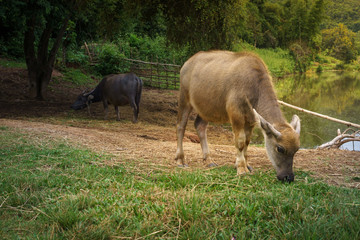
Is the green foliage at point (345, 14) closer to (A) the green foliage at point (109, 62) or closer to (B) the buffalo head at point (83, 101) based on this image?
(A) the green foliage at point (109, 62)

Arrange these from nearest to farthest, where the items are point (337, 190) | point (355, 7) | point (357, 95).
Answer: point (337, 190)
point (357, 95)
point (355, 7)

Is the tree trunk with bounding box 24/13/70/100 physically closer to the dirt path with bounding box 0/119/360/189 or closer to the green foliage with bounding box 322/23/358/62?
the dirt path with bounding box 0/119/360/189

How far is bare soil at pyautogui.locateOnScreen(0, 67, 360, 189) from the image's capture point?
5.72 metres

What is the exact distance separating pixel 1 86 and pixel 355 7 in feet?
314

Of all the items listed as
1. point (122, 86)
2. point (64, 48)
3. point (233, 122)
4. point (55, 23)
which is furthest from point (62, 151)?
point (64, 48)

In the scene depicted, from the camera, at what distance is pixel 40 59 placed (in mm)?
13156

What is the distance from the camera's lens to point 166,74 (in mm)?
23438

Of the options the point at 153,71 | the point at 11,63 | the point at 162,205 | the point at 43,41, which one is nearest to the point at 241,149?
the point at 162,205

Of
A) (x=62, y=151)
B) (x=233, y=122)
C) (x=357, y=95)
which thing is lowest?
(x=357, y=95)

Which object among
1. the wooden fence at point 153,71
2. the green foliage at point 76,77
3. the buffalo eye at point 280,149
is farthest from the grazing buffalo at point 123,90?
the wooden fence at point 153,71

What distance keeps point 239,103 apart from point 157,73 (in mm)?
Result: 19947

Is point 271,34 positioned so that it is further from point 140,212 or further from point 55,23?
point 140,212

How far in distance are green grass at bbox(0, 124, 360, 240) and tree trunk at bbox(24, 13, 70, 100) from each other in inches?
356

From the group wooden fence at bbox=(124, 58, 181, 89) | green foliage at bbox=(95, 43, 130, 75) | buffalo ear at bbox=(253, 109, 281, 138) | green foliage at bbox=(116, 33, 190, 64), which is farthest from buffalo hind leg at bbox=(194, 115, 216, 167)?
green foliage at bbox=(116, 33, 190, 64)
